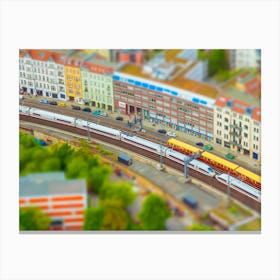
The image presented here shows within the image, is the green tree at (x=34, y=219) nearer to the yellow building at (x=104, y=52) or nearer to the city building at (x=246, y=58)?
the yellow building at (x=104, y=52)

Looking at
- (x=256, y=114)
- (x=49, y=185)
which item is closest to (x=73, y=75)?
(x=49, y=185)

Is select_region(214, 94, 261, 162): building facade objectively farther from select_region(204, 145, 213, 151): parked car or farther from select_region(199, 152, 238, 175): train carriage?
select_region(199, 152, 238, 175): train carriage

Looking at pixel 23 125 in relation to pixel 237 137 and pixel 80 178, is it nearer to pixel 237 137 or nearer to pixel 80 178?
pixel 80 178

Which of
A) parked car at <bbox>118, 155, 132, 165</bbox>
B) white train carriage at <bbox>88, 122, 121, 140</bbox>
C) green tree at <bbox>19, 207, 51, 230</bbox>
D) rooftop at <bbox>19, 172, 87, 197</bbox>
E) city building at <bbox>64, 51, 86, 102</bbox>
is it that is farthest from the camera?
white train carriage at <bbox>88, 122, 121, 140</bbox>

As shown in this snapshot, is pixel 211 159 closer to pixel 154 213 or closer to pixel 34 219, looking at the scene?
pixel 154 213

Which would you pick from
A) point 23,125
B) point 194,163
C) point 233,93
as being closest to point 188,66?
point 233,93

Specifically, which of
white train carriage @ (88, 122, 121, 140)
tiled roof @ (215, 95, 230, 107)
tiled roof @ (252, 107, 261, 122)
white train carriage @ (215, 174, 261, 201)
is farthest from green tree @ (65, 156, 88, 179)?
tiled roof @ (252, 107, 261, 122)
